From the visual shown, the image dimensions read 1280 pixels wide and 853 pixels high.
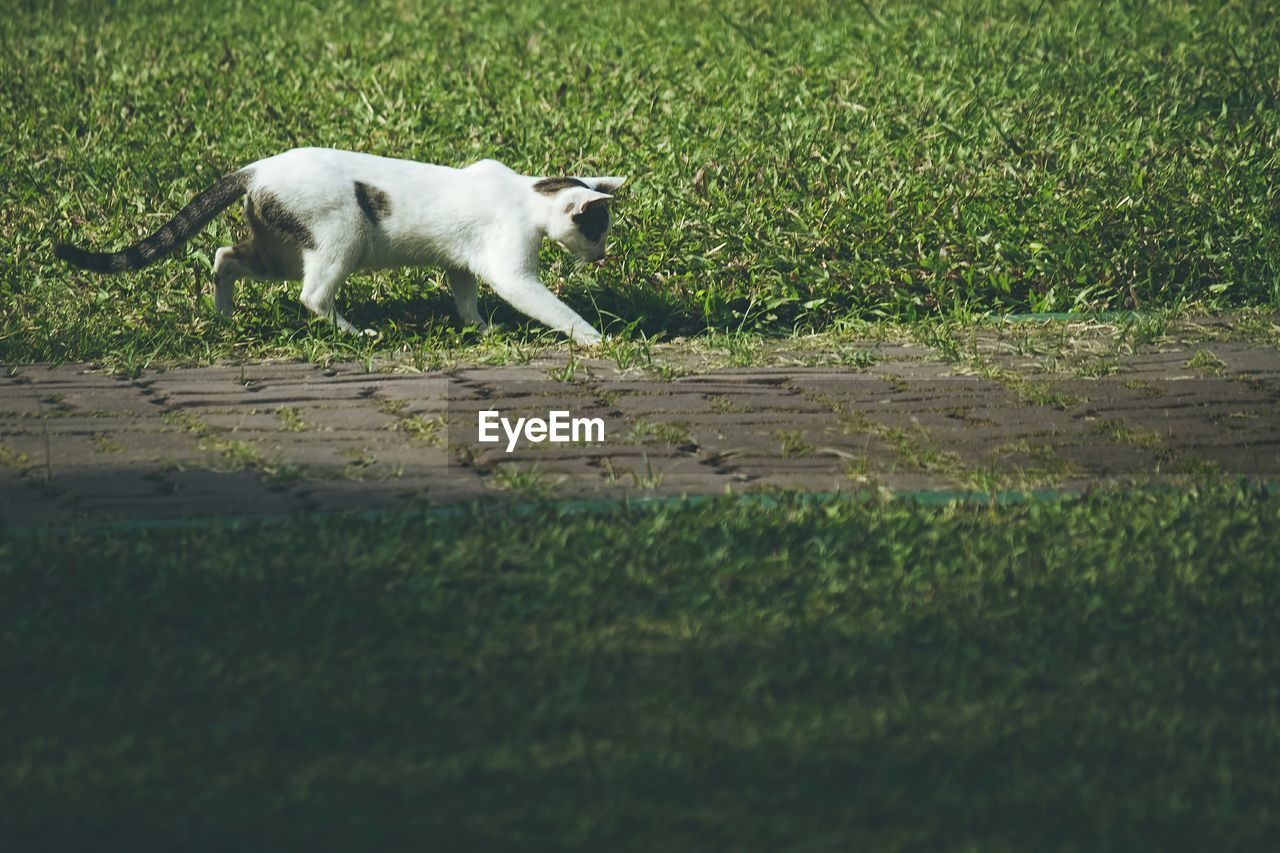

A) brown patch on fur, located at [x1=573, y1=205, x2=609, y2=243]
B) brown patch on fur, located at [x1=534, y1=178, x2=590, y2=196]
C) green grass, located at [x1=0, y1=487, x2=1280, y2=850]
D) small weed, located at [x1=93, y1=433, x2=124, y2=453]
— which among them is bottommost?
green grass, located at [x1=0, y1=487, x2=1280, y2=850]

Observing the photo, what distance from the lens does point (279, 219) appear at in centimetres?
501

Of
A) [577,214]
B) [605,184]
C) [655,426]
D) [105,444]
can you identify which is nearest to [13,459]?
[105,444]

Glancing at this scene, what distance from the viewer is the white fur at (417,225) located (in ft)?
16.4

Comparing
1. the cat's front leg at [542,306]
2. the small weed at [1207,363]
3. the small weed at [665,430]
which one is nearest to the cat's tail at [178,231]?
the cat's front leg at [542,306]

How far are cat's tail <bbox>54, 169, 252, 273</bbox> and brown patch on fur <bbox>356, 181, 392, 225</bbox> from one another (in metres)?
0.40

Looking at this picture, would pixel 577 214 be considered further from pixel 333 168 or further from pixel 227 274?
pixel 227 274

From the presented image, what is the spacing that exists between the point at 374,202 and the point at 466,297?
567mm

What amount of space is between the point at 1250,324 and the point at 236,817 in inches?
160

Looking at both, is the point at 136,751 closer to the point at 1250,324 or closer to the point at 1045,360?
the point at 1045,360

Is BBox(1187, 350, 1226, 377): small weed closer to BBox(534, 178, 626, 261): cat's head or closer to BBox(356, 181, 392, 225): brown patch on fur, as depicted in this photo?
BBox(534, 178, 626, 261): cat's head

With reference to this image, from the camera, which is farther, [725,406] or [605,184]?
[605,184]

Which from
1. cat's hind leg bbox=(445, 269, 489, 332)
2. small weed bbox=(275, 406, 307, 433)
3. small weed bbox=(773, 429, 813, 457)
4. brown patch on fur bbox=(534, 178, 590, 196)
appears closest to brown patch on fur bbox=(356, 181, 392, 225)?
cat's hind leg bbox=(445, 269, 489, 332)

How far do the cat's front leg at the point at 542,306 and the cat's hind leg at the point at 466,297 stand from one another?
257mm

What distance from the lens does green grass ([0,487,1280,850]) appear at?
227cm
